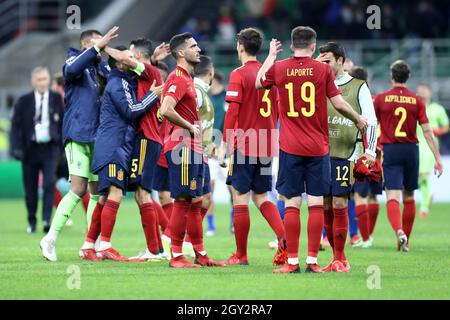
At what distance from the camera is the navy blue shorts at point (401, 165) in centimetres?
1313

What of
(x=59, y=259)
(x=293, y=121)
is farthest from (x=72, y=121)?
(x=293, y=121)

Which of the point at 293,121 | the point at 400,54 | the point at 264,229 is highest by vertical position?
the point at 400,54

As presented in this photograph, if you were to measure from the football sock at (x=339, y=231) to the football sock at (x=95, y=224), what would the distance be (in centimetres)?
274

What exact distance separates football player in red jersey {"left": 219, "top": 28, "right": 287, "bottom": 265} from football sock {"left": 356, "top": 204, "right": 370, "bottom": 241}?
3204 millimetres

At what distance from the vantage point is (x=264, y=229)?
17016mm

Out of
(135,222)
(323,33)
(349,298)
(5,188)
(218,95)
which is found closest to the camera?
(349,298)

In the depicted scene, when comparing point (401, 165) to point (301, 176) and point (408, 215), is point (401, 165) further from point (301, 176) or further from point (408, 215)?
point (301, 176)

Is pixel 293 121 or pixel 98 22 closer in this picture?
pixel 293 121

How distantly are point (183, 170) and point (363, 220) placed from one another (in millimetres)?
4179

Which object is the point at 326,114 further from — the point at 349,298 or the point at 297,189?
the point at 349,298

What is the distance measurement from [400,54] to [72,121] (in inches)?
634

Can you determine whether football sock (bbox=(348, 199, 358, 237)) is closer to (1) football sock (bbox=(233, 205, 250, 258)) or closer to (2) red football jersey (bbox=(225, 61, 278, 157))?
(1) football sock (bbox=(233, 205, 250, 258))

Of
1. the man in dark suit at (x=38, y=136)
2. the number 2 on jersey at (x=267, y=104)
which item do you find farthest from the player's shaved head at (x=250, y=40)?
the man in dark suit at (x=38, y=136)

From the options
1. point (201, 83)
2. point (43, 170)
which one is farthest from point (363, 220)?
point (43, 170)
